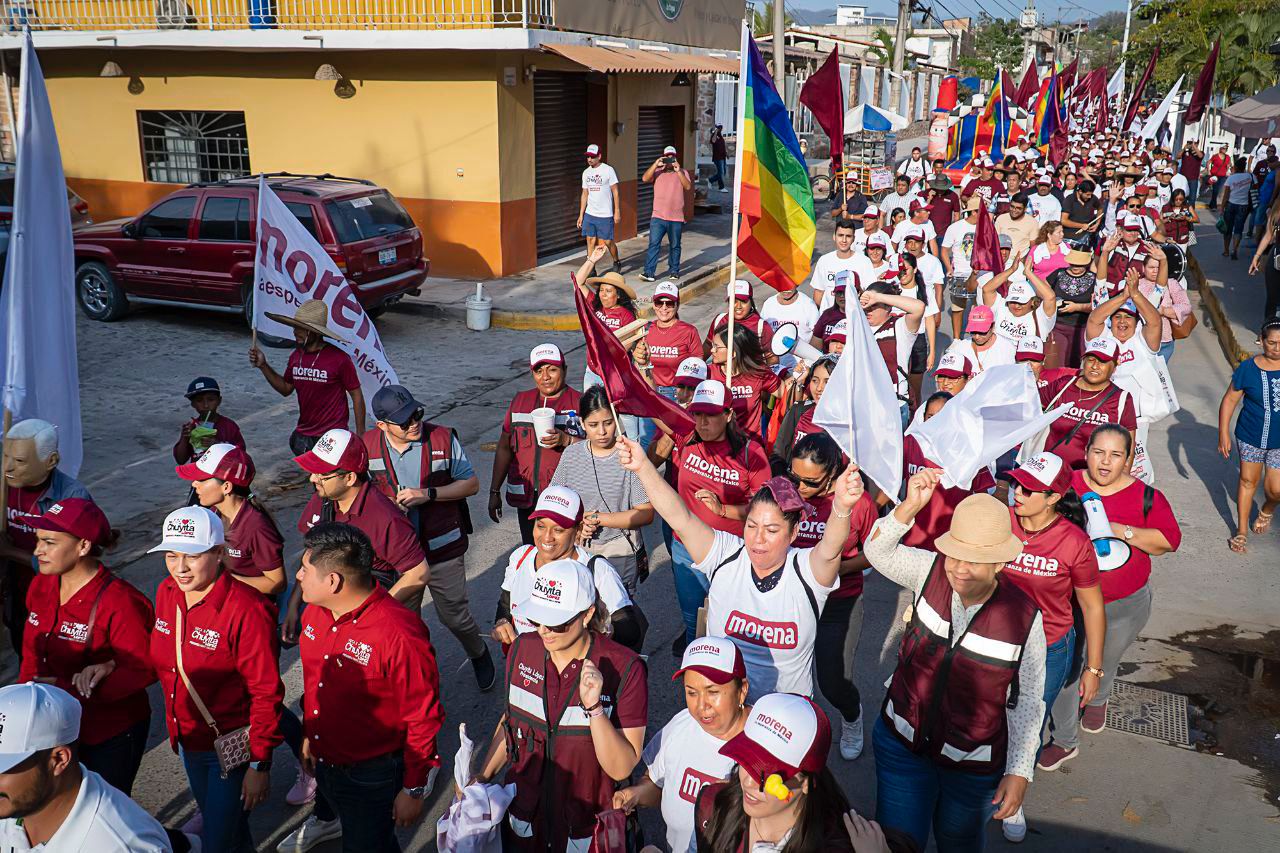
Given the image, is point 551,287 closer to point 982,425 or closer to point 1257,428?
point 1257,428

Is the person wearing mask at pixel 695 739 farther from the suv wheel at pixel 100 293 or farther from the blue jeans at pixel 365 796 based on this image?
the suv wheel at pixel 100 293

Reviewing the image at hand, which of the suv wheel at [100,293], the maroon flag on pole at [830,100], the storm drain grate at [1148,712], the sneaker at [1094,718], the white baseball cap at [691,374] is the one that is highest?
the maroon flag on pole at [830,100]

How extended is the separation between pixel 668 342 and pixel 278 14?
12958mm

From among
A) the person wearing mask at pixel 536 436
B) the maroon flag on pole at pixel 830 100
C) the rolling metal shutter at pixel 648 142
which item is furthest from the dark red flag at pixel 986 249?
the rolling metal shutter at pixel 648 142

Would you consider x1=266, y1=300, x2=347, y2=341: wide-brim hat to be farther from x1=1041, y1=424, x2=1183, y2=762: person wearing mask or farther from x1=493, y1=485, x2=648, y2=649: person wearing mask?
x1=1041, y1=424, x2=1183, y2=762: person wearing mask

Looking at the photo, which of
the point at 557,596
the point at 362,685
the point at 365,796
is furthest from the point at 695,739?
the point at 365,796

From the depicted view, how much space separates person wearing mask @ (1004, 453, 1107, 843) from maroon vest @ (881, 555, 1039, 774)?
2.71ft

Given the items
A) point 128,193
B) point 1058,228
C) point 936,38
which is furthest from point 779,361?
point 936,38

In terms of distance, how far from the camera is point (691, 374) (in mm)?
6516

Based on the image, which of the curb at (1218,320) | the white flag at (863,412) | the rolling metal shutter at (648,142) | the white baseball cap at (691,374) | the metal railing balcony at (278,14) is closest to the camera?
the white flag at (863,412)

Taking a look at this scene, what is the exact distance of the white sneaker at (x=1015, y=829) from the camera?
481cm

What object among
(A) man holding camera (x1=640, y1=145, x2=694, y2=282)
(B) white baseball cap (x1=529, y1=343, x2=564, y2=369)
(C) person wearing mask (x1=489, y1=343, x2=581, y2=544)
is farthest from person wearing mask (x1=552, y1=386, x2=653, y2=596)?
(A) man holding camera (x1=640, y1=145, x2=694, y2=282)

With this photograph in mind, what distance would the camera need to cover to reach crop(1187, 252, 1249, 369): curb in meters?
13.6

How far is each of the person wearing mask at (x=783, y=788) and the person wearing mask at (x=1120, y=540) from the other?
8.70 feet
